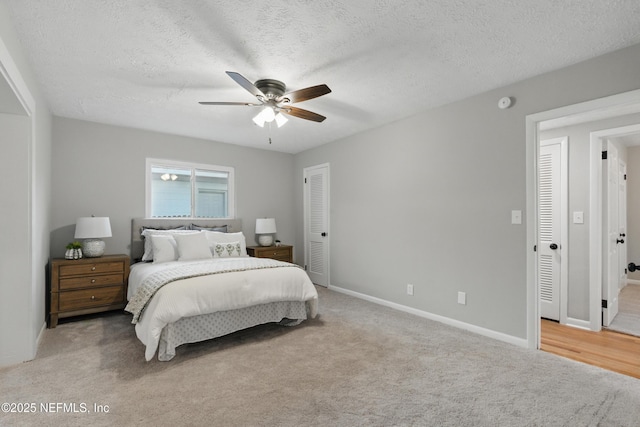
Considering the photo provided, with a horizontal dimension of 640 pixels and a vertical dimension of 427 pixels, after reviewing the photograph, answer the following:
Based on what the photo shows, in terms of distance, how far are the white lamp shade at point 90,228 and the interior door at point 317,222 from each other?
306cm

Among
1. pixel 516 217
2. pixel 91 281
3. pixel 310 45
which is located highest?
pixel 310 45

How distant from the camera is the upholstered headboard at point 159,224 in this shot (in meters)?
4.30

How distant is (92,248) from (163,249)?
76 centimetres

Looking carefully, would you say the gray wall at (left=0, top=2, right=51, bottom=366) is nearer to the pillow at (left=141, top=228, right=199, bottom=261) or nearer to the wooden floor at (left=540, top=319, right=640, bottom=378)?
the pillow at (left=141, top=228, right=199, bottom=261)

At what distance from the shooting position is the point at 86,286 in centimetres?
352

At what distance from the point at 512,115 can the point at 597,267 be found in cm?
197

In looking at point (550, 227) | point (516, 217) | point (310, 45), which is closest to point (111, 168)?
point (310, 45)

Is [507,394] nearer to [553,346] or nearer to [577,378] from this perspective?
[577,378]

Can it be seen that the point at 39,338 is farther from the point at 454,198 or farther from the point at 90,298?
the point at 454,198

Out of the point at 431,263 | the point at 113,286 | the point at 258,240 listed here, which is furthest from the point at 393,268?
the point at 113,286

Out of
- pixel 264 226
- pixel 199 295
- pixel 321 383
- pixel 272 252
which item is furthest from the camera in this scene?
pixel 264 226

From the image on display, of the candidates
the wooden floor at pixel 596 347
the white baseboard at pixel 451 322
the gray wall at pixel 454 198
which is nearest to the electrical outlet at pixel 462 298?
the gray wall at pixel 454 198

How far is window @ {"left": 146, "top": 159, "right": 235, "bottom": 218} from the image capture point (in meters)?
4.59

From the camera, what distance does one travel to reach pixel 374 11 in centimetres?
193
